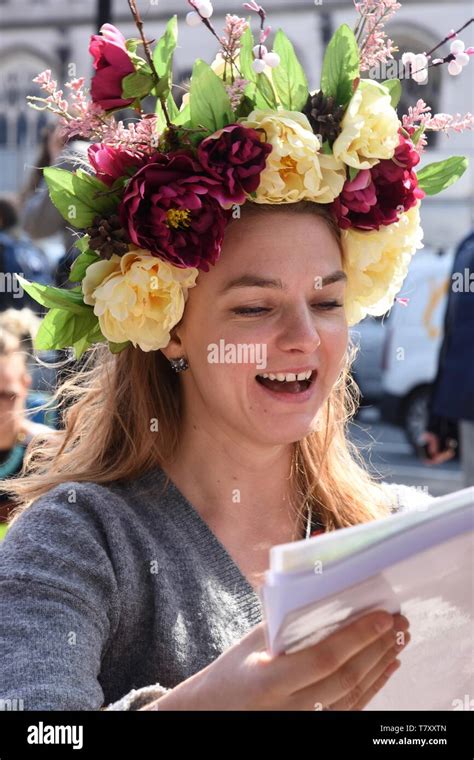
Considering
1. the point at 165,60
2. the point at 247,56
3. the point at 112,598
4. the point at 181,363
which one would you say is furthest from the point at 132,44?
the point at 112,598

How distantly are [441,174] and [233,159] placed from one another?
18.3 inches

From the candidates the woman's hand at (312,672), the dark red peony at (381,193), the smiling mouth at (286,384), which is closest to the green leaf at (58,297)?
the smiling mouth at (286,384)

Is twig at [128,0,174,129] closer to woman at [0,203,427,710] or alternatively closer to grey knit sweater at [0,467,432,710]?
woman at [0,203,427,710]

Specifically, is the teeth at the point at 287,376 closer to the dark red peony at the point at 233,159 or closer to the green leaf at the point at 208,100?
the dark red peony at the point at 233,159

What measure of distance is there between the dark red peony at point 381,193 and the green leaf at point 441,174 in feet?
0.31

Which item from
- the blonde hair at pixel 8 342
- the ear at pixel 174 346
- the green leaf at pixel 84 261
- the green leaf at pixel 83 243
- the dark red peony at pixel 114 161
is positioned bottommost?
the ear at pixel 174 346

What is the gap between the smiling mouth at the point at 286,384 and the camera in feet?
6.30

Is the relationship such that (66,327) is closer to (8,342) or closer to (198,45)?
(8,342)

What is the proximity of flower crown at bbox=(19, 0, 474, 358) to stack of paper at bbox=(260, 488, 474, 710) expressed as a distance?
71 centimetres

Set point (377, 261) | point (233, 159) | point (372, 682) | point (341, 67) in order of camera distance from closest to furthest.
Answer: point (372, 682) → point (233, 159) → point (341, 67) → point (377, 261)

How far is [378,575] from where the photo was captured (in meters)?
1.30

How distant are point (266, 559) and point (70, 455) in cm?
39
